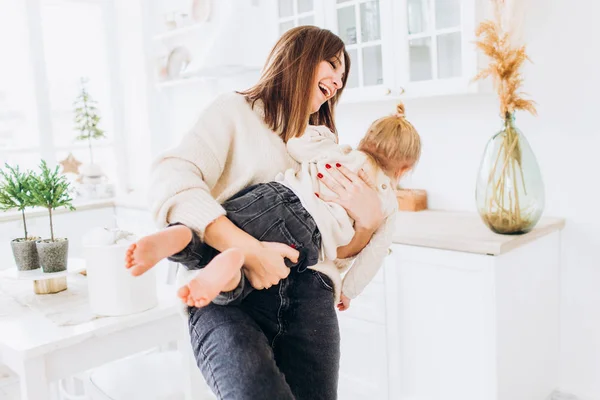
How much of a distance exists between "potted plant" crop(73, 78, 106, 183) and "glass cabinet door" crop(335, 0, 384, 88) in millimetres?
2133

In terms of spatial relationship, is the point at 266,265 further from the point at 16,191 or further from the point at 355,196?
the point at 16,191

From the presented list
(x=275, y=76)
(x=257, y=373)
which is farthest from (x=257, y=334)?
(x=275, y=76)

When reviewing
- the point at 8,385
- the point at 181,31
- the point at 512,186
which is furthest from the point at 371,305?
the point at 181,31

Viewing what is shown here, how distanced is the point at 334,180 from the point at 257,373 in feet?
1.51

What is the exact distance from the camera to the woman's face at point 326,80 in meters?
1.29

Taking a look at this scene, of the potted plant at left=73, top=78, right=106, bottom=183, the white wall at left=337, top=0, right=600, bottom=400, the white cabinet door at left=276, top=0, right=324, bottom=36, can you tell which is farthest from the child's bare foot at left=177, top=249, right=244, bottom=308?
the potted plant at left=73, top=78, right=106, bottom=183

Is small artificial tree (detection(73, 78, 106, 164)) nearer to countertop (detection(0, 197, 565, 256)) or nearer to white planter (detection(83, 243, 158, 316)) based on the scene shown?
countertop (detection(0, 197, 565, 256))

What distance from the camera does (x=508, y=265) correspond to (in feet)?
6.48

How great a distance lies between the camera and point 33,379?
1.42 meters

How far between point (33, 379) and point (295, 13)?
2.03m

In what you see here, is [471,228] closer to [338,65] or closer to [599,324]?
[599,324]

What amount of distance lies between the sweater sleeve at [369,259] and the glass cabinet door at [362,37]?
128cm

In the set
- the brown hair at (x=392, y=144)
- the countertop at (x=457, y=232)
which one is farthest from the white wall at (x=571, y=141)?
the brown hair at (x=392, y=144)

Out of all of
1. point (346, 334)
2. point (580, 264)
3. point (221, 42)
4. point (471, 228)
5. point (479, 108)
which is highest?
point (221, 42)
